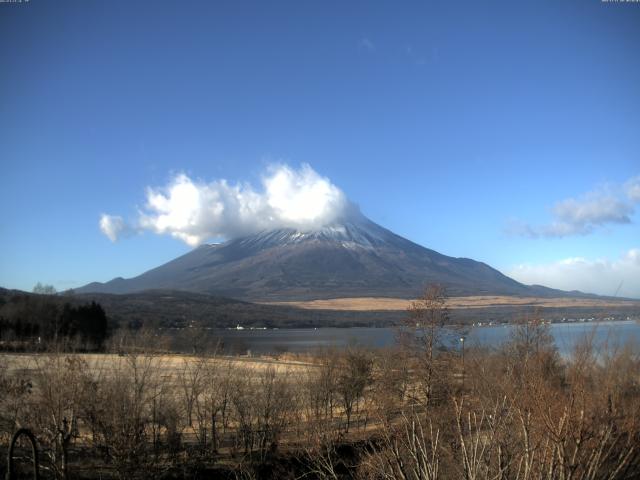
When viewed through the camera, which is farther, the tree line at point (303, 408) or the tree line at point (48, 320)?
the tree line at point (48, 320)

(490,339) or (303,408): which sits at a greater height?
(490,339)

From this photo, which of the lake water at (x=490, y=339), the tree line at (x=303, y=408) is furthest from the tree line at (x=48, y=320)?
the tree line at (x=303, y=408)

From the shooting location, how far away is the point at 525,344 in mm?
28172

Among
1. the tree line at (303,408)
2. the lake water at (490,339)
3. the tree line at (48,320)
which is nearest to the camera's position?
the tree line at (303,408)

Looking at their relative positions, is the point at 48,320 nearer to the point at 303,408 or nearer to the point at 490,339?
the point at 490,339

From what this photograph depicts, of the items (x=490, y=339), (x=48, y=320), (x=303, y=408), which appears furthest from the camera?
(x=48, y=320)

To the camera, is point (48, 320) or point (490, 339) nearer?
point (490, 339)

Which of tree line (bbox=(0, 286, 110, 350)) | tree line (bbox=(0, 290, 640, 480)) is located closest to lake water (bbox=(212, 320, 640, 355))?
tree line (bbox=(0, 290, 640, 480))

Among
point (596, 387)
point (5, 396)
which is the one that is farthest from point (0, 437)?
point (596, 387)

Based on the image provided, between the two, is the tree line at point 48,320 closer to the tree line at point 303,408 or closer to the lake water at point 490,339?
the lake water at point 490,339

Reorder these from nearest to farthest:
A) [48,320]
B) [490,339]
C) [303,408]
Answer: [303,408]
[490,339]
[48,320]

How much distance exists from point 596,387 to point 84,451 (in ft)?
56.3

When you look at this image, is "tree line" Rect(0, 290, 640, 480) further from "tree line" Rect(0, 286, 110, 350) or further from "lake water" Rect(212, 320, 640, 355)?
"tree line" Rect(0, 286, 110, 350)

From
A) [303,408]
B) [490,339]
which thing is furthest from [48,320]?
[303,408]
